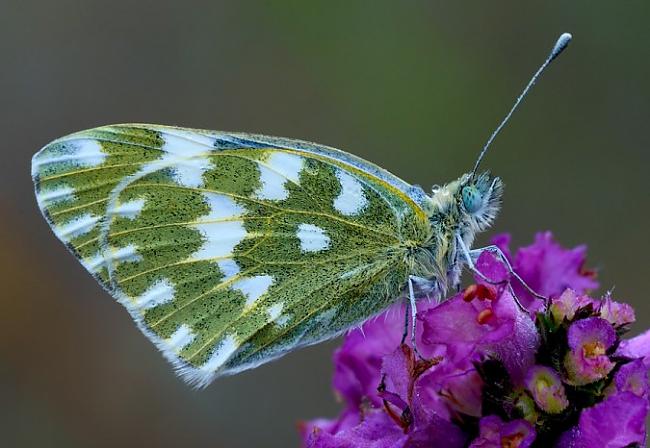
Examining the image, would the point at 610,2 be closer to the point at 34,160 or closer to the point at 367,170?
the point at 367,170

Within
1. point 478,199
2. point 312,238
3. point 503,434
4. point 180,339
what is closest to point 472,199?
point 478,199

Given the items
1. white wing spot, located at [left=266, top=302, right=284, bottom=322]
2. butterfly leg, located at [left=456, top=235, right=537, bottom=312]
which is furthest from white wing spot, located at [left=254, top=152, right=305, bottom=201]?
butterfly leg, located at [left=456, top=235, right=537, bottom=312]

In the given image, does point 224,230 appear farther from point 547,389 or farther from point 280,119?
point 280,119

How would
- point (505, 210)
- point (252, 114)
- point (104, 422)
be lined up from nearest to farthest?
point (104, 422) → point (505, 210) → point (252, 114)

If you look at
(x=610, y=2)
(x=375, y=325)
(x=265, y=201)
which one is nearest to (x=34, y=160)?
(x=265, y=201)

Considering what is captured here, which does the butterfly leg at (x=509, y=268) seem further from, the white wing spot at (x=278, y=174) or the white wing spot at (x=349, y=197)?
the white wing spot at (x=278, y=174)

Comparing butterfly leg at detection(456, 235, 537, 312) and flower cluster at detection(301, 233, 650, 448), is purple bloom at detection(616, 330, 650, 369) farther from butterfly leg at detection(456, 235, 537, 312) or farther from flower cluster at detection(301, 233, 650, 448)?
butterfly leg at detection(456, 235, 537, 312)

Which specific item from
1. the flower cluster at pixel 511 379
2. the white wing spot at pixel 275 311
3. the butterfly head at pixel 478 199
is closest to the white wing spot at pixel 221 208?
the white wing spot at pixel 275 311
